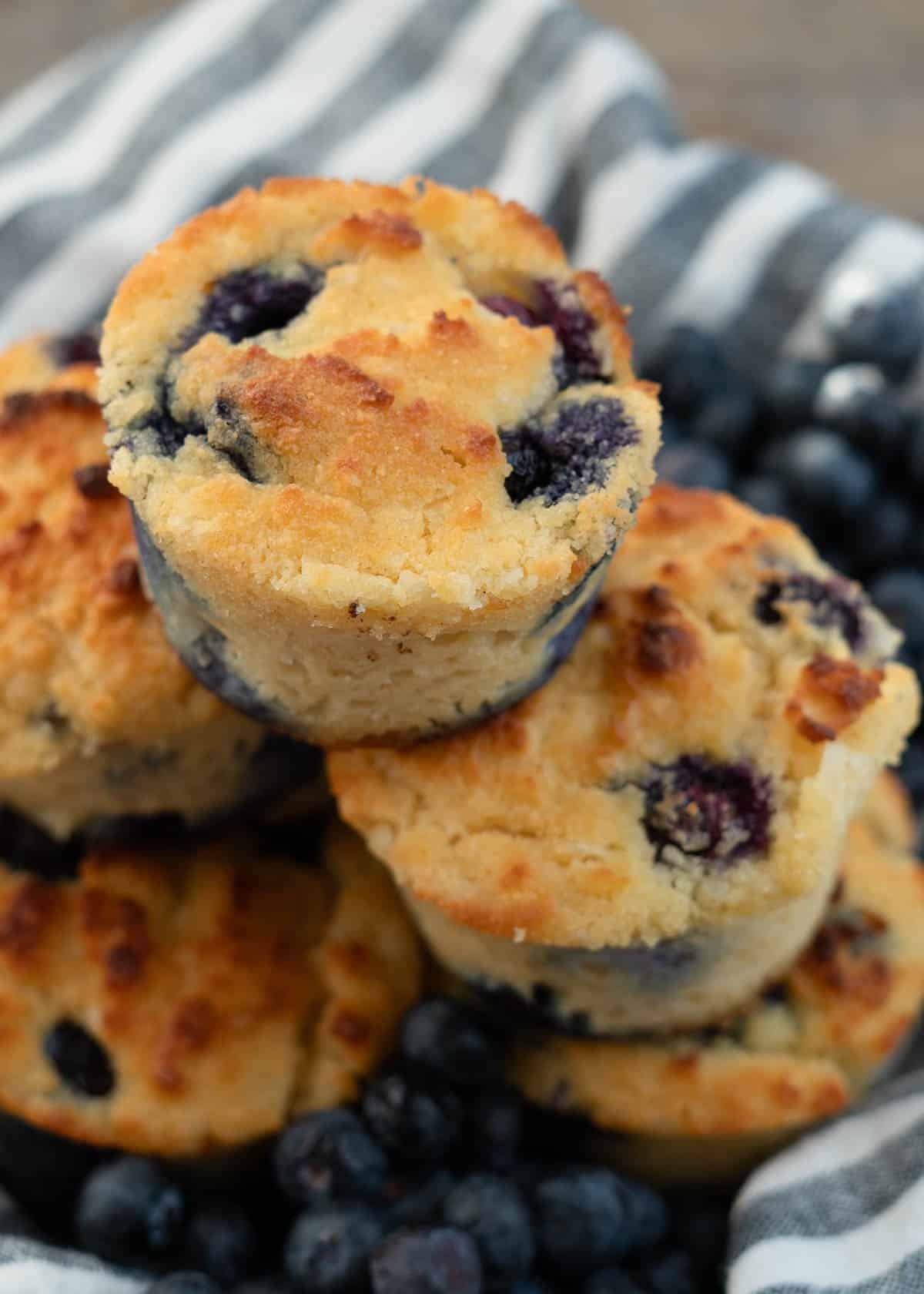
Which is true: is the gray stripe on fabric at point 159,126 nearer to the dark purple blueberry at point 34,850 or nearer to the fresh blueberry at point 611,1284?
the dark purple blueberry at point 34,850

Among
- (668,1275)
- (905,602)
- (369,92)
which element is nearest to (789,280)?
(905,602)

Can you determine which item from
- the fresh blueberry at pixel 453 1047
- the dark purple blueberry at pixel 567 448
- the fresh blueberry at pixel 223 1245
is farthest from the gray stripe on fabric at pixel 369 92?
the fresh blueberry at pixel 223 1245

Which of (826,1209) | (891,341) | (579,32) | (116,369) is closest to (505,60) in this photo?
(579,32)

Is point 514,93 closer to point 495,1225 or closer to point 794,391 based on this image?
point 794,391

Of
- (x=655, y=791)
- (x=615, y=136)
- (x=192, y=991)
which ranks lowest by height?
(x=192, y=991)

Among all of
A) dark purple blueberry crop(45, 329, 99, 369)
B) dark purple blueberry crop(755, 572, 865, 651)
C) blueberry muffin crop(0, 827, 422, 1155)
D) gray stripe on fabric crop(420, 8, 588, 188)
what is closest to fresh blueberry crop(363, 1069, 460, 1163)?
blueberry muffin crop(0, 827, 422, 1155)

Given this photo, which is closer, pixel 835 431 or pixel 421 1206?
pixel 421 1206
